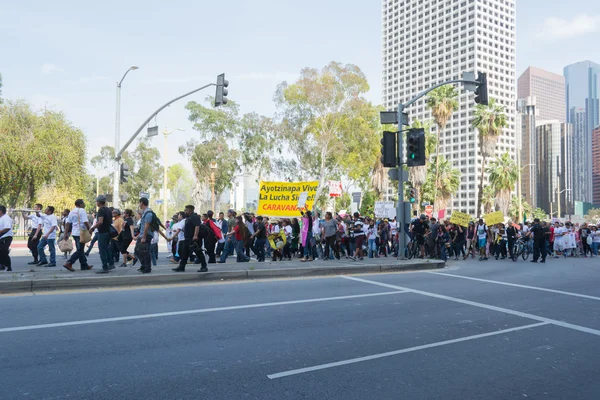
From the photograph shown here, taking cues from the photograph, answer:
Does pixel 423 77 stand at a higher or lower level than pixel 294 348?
higher

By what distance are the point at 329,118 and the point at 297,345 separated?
33681 millimetres

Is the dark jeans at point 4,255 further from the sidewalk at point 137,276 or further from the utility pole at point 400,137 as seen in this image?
the utility pole at point 400,137

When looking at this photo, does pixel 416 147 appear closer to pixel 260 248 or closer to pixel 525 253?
pixel 260 248

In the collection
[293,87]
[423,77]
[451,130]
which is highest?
[423,77]

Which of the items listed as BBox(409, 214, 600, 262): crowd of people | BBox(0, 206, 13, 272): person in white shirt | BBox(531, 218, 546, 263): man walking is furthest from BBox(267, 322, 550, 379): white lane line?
BBox(531, 218, 546, 263): man walking

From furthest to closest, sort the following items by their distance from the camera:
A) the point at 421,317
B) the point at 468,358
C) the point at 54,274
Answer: the point at 54,274 → the point at 421,317 → the point at 468,358

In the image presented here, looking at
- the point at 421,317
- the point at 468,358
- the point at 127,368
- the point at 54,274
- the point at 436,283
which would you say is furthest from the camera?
the point at 436,283

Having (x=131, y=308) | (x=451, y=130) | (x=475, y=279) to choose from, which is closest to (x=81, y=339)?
(x=131, y=308)

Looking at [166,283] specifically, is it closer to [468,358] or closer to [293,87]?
[468,358]

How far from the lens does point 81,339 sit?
5.95 m

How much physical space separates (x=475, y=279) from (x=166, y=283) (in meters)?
7.60

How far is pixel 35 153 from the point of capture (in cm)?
3222

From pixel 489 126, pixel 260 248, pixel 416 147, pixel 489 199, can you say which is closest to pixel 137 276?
pixel 260 248

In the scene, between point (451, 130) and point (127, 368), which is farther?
point (451, 130)
